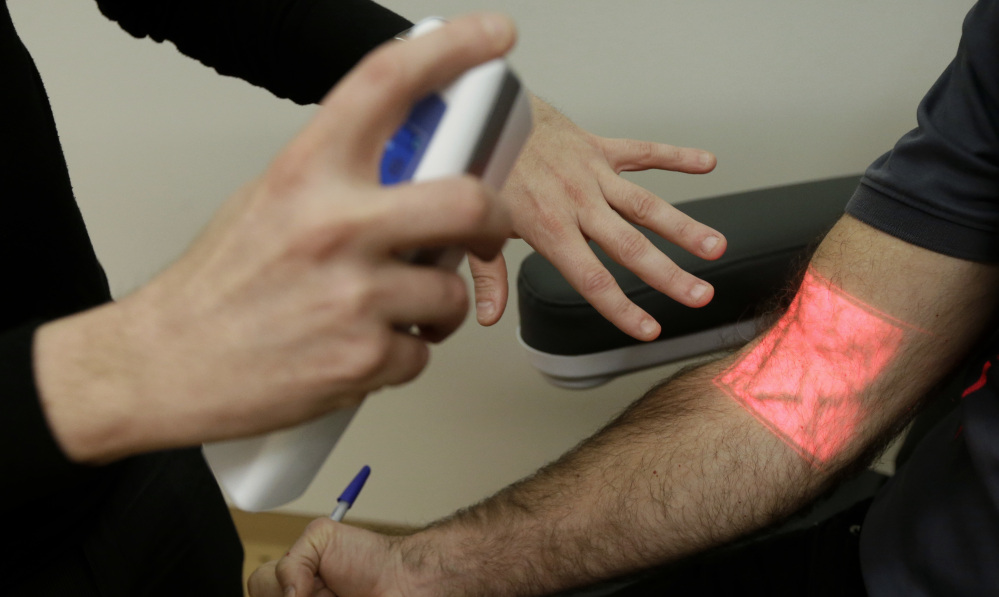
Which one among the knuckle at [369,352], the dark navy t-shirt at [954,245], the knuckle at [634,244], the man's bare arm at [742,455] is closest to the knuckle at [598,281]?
the knuckle at [634,244]

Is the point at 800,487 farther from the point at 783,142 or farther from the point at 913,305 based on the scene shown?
the point at 783,142

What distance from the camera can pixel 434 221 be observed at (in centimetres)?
31

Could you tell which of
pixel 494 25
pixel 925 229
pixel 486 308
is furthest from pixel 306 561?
pixel 925 229

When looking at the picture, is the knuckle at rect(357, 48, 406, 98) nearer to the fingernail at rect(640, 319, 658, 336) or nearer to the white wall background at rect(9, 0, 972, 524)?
the fingernail at rect(640, 319, 658, 336)

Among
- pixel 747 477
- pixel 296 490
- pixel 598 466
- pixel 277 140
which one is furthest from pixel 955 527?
pixel 277 140

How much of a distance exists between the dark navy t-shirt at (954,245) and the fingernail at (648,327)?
0.25 metres

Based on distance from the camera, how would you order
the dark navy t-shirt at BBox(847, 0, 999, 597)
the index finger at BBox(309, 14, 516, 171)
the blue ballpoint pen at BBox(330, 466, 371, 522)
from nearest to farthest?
1. the index finger at BBox(309, 14, 516, 171)
2. the dark navy t-shirt at BBox(847, 0, 999, 597)
3. the blue ballpoint pen at BBox(330, 466, 371, 522)

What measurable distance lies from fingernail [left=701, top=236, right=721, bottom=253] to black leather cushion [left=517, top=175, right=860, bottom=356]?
93 millimetres

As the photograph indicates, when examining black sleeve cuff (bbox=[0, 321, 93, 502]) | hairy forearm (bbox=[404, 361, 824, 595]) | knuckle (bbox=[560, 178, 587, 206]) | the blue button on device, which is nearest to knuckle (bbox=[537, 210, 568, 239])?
knuckle (bbox=[560, 178, 587, 206])

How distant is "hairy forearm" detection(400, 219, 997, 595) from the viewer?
674mm

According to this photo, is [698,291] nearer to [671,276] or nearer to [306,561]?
[671,276]

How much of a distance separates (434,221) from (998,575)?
2.02ft

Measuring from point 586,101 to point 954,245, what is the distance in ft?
1.85

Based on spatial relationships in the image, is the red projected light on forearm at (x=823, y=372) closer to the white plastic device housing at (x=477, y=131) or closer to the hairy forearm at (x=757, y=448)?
the hairy forearm at (x=757, y=448)
